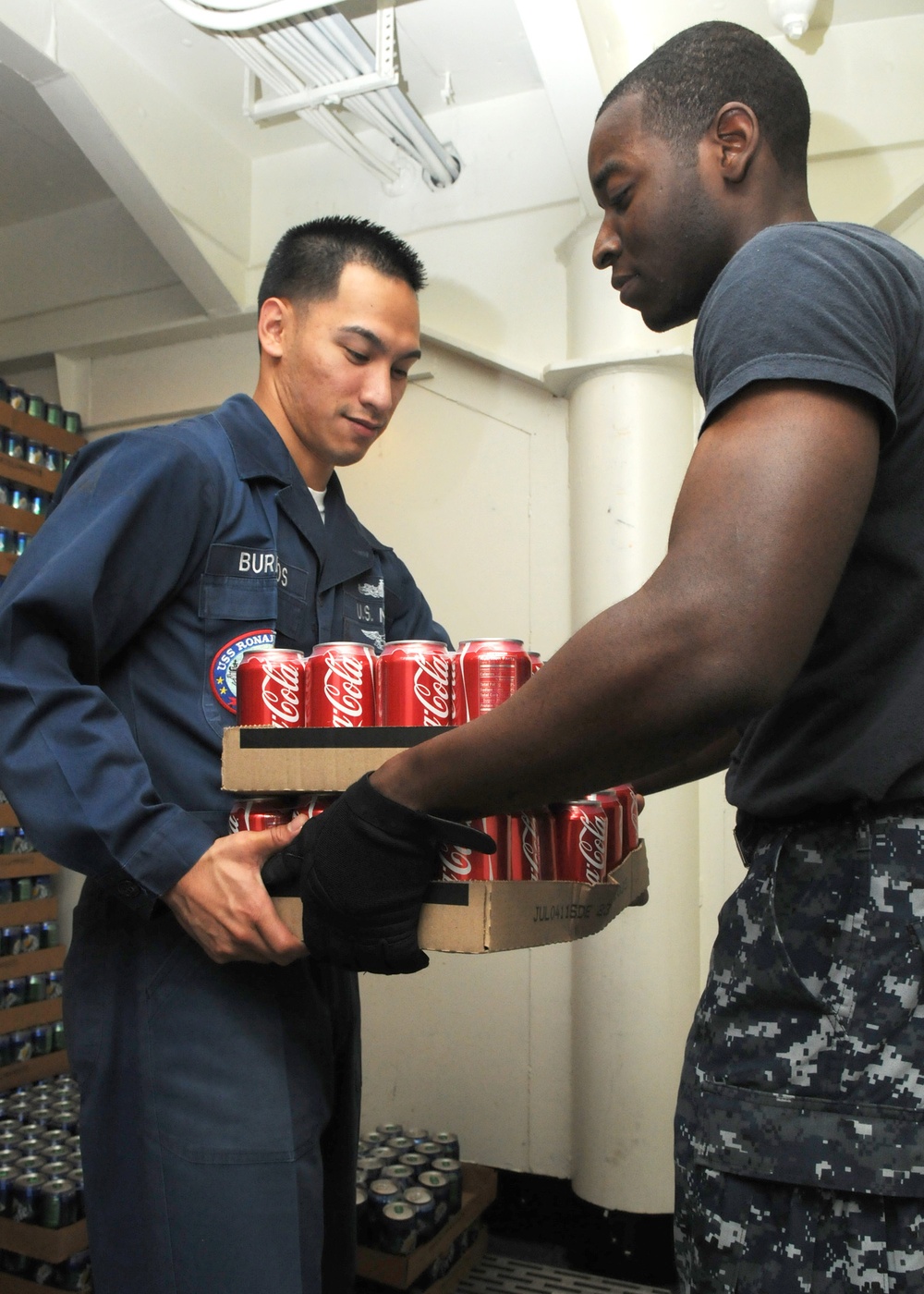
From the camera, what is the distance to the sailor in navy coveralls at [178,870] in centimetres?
123

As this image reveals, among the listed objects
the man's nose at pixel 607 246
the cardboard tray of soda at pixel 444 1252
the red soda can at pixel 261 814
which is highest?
the man's nose at pixel 607 246

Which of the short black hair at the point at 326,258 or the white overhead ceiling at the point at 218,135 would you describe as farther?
the white overhead ceiling at the point at 218,135

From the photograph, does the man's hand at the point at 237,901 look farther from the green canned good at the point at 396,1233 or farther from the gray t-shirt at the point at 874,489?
the green canned good at the point at 396,1233

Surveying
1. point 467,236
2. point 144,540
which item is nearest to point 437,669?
point 144,540

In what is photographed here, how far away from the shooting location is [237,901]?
118cm

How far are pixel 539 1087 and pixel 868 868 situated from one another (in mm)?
2581

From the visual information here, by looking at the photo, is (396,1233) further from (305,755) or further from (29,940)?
(29,940)

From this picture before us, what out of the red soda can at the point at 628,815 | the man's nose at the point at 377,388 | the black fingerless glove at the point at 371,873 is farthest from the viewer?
the man's nose at the point at 377,388

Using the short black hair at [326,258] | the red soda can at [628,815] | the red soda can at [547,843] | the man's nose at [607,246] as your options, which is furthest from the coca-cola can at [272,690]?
the short black hair at [326,258]

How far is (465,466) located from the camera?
3.55 m

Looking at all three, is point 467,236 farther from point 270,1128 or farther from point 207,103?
point 270,1128

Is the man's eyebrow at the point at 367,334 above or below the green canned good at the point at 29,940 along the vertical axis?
above

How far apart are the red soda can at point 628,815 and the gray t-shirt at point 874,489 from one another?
20.7 inches

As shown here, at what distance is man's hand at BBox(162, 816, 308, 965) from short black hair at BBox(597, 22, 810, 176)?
878 mm
